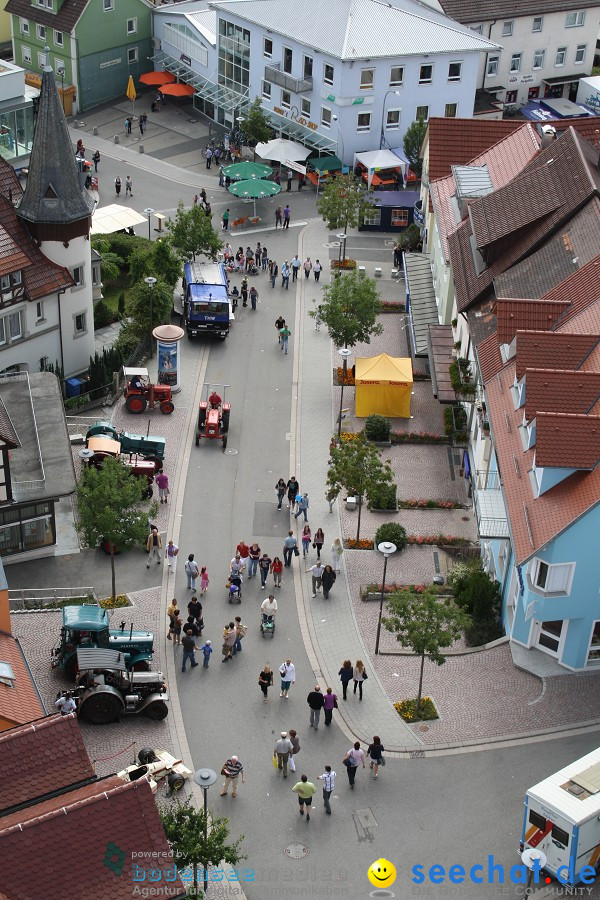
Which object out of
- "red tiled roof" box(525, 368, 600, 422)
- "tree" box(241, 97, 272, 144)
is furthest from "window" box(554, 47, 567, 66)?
"red tiled roof" box(525, 368, 600, 422)

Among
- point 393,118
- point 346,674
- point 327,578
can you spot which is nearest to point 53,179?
point 327,578

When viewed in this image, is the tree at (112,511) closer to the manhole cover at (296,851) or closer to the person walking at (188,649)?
the person walking at (188,649)

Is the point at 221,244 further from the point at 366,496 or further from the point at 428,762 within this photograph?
the point at 428,762

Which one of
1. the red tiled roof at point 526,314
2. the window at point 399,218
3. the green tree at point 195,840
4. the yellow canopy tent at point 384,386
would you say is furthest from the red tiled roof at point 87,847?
the window at point 399,218

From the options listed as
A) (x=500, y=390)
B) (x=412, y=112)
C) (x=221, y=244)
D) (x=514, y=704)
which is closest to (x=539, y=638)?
(x=514, y=704)

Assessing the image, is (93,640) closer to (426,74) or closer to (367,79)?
(367,79)

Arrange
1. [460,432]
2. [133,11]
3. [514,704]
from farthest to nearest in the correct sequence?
1. [133,11]
2. [460,432]
3. [514,704]
